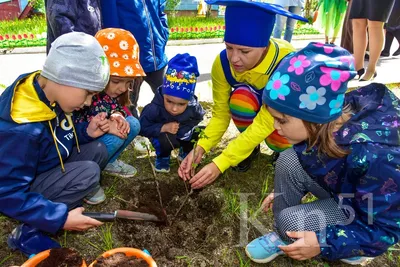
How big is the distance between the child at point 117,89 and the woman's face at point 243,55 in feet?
1.92

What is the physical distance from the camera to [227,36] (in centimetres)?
206

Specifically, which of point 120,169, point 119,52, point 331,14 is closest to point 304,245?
point 120,169

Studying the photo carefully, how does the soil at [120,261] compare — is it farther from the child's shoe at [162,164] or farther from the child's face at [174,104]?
the child's face at [174,104]

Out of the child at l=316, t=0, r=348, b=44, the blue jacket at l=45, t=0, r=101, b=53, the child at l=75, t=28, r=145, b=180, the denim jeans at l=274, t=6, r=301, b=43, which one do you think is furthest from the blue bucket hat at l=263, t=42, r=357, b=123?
the child at l=316, t=0, r=348, b=44

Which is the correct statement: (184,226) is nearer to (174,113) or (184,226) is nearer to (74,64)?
(174,113)

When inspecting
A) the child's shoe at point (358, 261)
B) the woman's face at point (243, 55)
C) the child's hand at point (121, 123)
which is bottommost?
the child's shoe at point (358, 261)

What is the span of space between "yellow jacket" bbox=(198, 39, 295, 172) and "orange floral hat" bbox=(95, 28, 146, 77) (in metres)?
0.59

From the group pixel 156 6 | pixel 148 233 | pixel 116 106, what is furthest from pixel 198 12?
pixel 148 233

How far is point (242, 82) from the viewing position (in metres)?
2.41

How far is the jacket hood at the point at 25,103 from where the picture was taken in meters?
1.50

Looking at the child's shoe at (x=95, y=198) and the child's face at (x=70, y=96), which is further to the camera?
the child's shoe at (x=95, y=198)

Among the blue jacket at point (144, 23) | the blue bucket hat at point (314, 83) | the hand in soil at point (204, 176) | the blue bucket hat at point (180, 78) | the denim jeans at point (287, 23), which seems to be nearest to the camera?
the blue bucket hat at point (314, 83)

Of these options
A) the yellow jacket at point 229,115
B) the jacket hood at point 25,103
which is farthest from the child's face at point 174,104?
the jacket hood at point 25,103

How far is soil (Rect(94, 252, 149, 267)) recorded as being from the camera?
1520 millimetres
